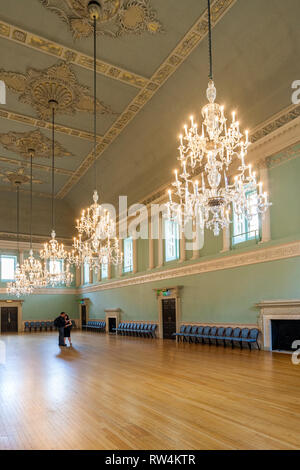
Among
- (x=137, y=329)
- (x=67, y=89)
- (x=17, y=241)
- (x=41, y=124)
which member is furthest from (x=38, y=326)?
(x=67, y=89)

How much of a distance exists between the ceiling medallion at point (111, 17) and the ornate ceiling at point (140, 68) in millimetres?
25

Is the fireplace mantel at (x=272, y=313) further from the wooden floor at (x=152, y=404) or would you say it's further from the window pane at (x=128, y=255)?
the window pane at (x=128, y=255)

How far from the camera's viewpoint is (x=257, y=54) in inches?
344

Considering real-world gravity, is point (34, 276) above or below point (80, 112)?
below

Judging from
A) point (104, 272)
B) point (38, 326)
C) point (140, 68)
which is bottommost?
point (38, 326)

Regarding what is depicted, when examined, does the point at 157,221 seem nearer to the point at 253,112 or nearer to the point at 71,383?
the point at 253,112

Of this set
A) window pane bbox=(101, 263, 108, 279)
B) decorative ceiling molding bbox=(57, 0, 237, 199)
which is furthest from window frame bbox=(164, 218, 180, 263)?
window pane bbox=(101, 263, 108, 279)

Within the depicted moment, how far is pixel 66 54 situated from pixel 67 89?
1.52 m

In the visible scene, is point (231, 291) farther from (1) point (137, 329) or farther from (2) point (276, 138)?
(1) point (137, 329)

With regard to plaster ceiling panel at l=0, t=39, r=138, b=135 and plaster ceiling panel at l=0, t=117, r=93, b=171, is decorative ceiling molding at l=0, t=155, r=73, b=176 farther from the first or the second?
plaster ceiling panel at l=0, t=39, r=138, b=135

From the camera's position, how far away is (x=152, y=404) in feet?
16.1

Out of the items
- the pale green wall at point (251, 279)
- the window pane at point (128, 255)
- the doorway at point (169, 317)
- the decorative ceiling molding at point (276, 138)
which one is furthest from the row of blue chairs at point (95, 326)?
the decorative ceiling molding at point (276, 138)

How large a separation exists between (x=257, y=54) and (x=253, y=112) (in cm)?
191
